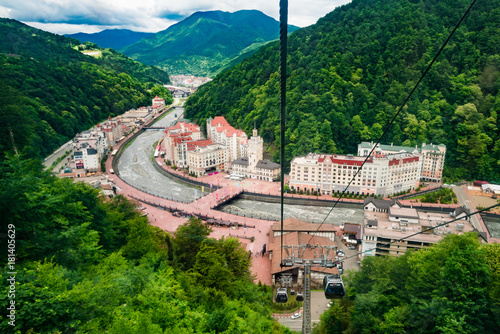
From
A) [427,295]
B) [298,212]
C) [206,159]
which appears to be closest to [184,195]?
[206,159]

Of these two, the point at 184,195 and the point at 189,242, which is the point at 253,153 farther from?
the point at 189,242

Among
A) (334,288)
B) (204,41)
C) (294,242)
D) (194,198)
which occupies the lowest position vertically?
(194,198)

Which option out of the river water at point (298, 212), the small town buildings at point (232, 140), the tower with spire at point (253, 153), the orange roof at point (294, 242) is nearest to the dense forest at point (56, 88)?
the orange roof at point (294, 242)

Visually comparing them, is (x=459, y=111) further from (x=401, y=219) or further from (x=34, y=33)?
(x=34, y=33)

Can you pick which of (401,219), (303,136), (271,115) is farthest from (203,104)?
(401,219)

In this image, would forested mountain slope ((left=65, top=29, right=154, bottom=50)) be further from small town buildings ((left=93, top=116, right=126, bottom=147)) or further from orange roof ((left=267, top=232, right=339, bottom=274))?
orange roof ((left=267, top=232, right=339, bottom=274))

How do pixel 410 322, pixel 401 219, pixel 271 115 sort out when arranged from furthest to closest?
pixel 271 115 < pixel 401 219 < pixel 410 322
